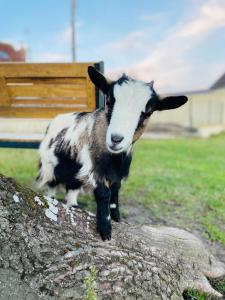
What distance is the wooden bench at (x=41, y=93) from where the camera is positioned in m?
5.71

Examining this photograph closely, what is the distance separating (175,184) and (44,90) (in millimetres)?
3580

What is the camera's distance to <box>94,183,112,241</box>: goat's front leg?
3713mm

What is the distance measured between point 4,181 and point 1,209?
28cm

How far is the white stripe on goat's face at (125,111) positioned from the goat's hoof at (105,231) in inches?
26.9

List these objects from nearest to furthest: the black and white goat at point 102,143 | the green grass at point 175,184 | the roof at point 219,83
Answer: the black and white goat at point 102,143 → the green grass at point 175,184 → the roof at point 219,83

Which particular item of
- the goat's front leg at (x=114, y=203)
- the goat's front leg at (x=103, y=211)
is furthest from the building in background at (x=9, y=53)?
the goat's front leg at (x=103, y=211)

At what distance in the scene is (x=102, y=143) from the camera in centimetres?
400

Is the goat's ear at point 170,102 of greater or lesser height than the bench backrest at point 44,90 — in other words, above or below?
above

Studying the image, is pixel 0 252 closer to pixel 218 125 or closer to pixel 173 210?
pixel 173 210

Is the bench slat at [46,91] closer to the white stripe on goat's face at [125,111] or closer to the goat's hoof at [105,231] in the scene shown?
the white stripe on goat's face at [125,111]

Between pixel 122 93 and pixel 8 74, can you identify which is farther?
pixel 8 74

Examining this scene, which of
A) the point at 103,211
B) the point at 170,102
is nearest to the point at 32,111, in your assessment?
the point at 103,211

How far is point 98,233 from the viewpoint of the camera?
3.75 metres

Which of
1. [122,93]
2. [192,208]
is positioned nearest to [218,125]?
[192,208]
